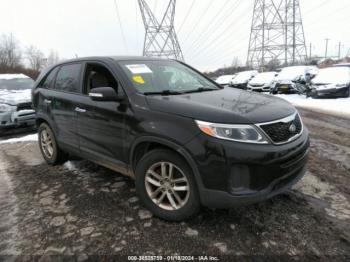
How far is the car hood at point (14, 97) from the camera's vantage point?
25.2ft

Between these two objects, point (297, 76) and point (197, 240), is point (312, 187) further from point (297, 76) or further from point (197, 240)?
point (297, 76)

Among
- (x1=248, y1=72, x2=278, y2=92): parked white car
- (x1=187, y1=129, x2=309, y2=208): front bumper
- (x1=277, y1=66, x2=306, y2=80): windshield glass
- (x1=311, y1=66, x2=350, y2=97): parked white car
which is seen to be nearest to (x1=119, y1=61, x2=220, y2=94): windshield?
(x1=187, y1=129, x2=309, y2=208): front bumper

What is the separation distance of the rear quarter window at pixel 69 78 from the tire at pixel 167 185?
5.66ft

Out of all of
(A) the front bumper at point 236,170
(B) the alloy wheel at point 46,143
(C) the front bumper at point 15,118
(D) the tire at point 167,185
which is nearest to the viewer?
(A) the front bumper at point 236,170

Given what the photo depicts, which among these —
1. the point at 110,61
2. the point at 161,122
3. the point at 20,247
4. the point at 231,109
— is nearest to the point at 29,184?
the point at 20,247

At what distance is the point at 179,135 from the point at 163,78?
1262 mm

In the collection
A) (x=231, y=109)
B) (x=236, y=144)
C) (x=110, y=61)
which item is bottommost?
(x=236, y=144)

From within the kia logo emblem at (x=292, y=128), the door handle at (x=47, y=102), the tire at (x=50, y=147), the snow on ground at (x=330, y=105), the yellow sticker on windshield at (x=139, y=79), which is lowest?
the snow on ground at (x=330, y=105)

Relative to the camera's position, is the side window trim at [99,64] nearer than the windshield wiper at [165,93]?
No

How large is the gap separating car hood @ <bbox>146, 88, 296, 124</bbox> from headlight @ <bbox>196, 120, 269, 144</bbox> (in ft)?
0.15

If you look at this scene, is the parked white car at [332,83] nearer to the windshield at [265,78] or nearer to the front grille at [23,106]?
the windshield at [265,78]

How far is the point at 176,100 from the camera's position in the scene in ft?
9.64

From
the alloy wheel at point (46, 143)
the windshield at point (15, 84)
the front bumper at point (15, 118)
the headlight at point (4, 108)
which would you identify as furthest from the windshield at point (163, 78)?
Result: the windshield at point (15, 84)

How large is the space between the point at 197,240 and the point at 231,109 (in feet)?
4.14
